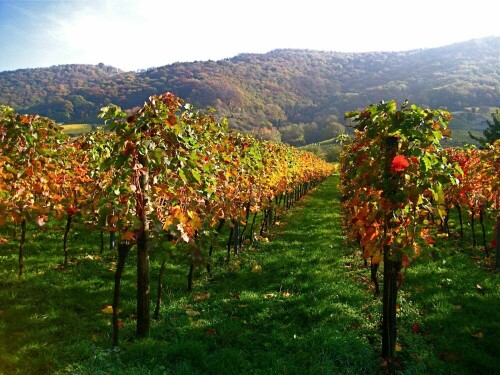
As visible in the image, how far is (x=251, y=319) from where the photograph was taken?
728 centimetres

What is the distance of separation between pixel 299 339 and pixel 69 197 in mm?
7191

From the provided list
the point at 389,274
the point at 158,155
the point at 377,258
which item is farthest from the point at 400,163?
the point at 158,155

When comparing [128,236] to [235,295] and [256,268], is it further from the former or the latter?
[256,268]

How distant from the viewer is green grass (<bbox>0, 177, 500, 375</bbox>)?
570 centimetres

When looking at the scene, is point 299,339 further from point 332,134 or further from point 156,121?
point 332,134

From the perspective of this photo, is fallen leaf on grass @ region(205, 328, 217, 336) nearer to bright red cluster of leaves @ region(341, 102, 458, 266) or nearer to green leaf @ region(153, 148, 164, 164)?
bright red cluster of leaves @ region(341, 102, 458, 266)

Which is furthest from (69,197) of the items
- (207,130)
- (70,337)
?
(70,337)

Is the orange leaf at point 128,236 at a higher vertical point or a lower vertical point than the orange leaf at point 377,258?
higher

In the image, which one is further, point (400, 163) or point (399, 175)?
point (399, 175)

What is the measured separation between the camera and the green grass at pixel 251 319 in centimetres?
570

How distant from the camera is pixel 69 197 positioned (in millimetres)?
10219

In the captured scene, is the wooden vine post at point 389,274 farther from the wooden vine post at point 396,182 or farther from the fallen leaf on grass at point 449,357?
the fallen leaf on grass at point 449,357

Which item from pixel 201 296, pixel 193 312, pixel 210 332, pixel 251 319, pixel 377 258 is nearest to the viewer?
pixel 377 258

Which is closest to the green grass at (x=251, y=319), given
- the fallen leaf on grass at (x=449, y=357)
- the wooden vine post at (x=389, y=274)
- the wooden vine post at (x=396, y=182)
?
the fallen leaf on grass at (x=449, y=357)
